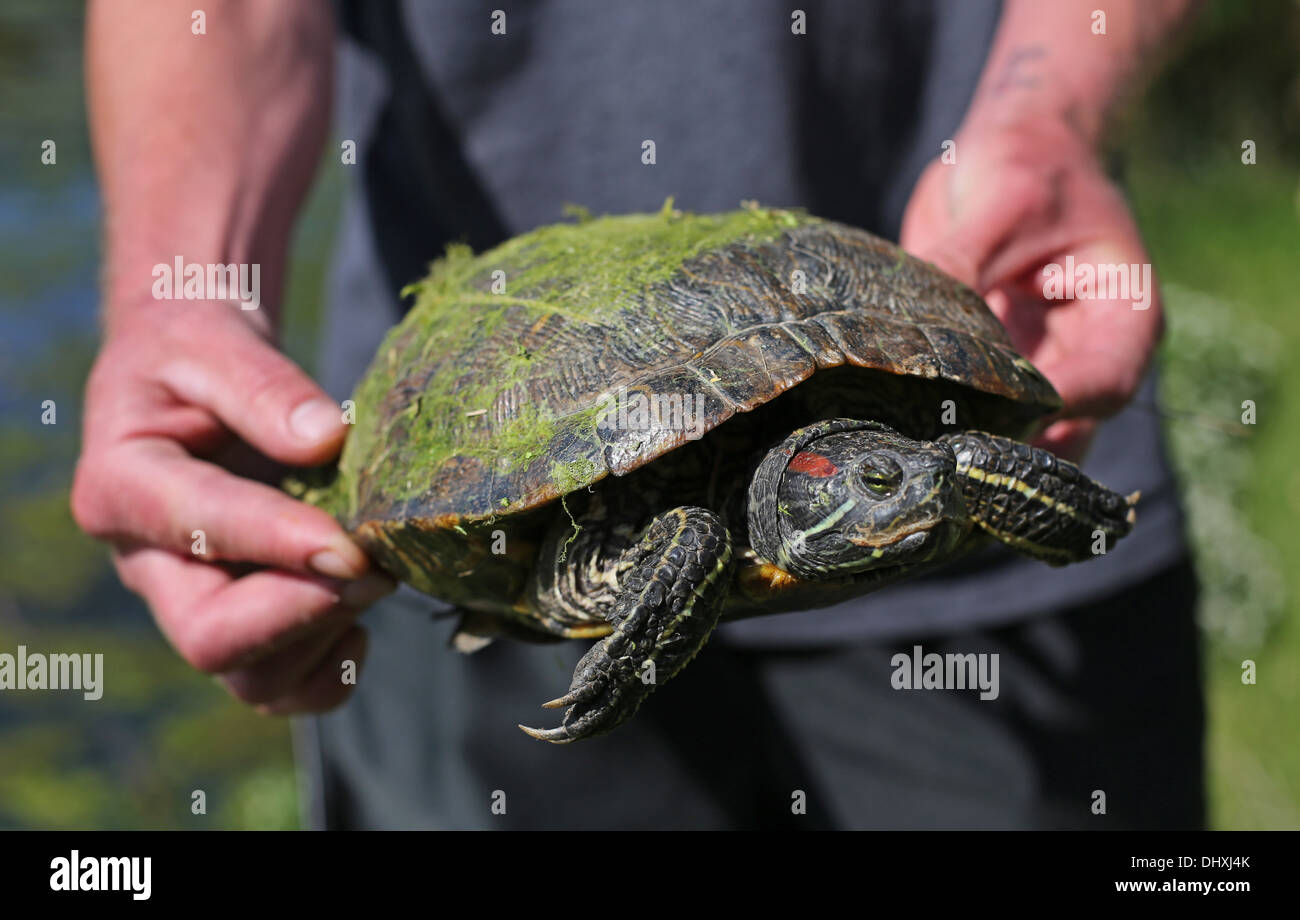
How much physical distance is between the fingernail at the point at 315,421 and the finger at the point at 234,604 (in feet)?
1.11

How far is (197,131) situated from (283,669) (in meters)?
1.51

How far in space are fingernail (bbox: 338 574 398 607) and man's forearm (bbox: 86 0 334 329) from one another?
0.99 meters

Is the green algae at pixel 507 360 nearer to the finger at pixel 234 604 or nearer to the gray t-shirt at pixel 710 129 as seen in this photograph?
the finger at pixel 234 604

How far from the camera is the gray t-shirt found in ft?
9.71

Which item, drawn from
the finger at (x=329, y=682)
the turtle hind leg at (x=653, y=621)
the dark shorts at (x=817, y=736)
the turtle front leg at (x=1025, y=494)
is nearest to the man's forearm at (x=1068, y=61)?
the turtle front leg at (x=1025, y=494)

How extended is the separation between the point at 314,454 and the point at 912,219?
1608 millimetres

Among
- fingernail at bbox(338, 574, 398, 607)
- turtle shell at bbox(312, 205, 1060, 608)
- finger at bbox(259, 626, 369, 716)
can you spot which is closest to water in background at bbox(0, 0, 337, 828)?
finger at bbox(259, 626, 369, 716)

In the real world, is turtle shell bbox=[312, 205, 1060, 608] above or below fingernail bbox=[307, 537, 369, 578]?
above

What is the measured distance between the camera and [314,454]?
2416mm

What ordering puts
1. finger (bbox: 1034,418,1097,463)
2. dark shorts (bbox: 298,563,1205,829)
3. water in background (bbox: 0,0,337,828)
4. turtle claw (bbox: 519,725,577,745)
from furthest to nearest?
1. water in background (bbox: 0,0,337,828)
2. dark shorts (bbox: 298,563,1205,829)
3. finger (bbox: 1034,418,1097,463)
4. turtle claw (bbox: 519,725,577,745)

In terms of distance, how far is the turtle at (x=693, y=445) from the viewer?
71.8 inches

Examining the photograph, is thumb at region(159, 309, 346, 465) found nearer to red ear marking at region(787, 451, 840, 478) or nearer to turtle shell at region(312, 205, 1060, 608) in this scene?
turtle shell at region(312, 205, 1060, 608)

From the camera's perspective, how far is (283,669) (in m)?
A: 2.76

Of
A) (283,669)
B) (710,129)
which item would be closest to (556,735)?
(283,669)
